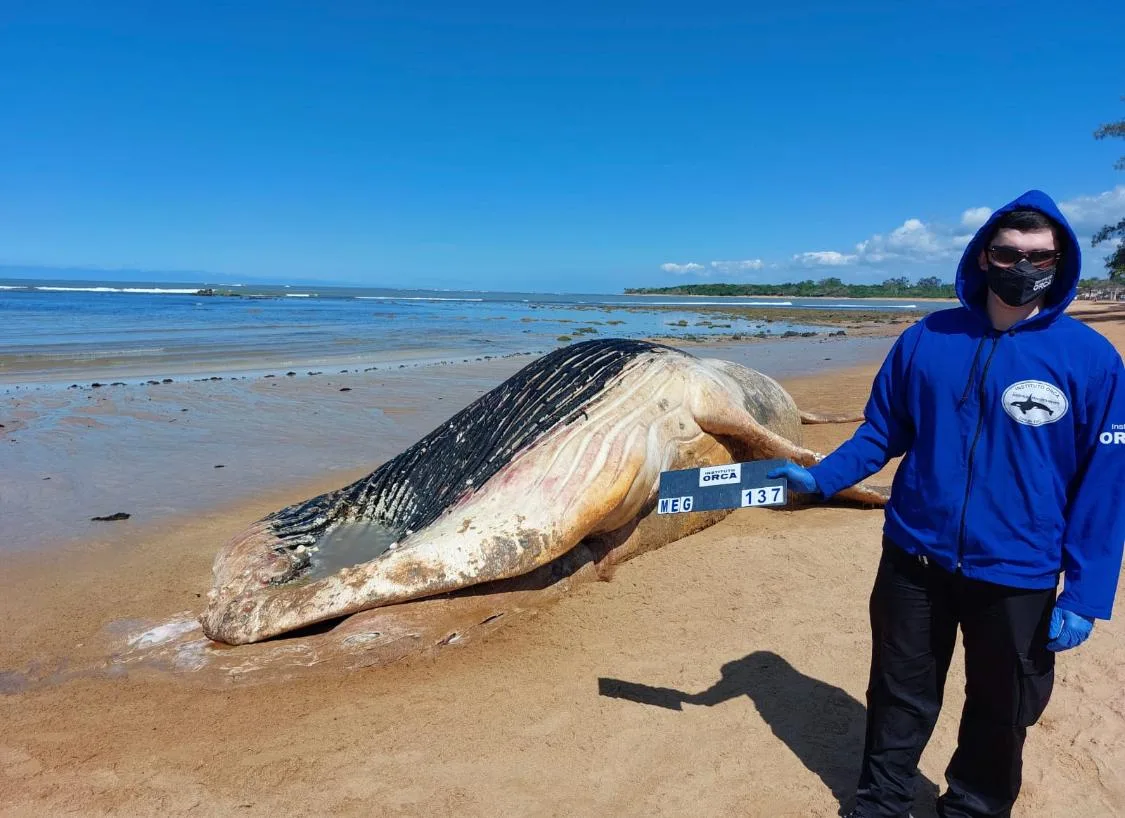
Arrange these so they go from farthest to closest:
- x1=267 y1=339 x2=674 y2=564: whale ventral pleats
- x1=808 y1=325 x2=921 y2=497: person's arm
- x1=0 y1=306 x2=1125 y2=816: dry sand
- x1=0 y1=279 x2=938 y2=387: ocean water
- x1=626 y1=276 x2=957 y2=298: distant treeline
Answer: x1=626 y1=276 x2=957 y2=298: distant treeline → x1=0 y1=279 x2=938 y2=387: ocean water → x1=267 y1=339 x2=674 y2=564: whale ventral pleats → x1=0 y1=306 x2=1125 y2=816: dry sand → x1=808 y1=325 x2=921 y2=497: person's arm

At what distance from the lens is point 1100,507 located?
2.14 metres

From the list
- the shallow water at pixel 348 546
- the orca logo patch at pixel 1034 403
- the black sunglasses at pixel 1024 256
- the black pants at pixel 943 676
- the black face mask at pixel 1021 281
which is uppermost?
the black sunglasses at pixel 1024 256

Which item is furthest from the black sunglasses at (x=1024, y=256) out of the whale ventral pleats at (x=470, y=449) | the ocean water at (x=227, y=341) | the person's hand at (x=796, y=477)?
the ocean water at (x=227, y=341)

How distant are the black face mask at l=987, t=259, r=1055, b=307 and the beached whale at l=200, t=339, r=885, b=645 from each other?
2437mm

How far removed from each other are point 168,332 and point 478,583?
2406 centimetres

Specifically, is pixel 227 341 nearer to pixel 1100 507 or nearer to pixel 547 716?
pixel 547 716

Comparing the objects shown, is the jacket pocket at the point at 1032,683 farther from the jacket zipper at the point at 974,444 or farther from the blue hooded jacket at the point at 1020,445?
the jacket zipper at the point at 974,444

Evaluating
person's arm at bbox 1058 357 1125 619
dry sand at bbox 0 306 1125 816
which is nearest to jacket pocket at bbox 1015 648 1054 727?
person's arm at bbox 1058 357 1125 619

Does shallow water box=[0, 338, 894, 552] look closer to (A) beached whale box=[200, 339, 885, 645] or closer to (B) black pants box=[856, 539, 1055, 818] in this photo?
(A) beached whale box=[200, 339, 885, 645]

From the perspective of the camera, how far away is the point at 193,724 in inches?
132

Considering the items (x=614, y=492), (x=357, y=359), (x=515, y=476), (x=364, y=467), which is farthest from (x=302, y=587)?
(x=357, y=359)

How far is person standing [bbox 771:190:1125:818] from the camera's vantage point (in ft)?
7.09

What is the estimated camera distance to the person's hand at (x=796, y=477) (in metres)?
2.59

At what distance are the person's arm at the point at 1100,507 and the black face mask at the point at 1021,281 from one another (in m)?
0.30
